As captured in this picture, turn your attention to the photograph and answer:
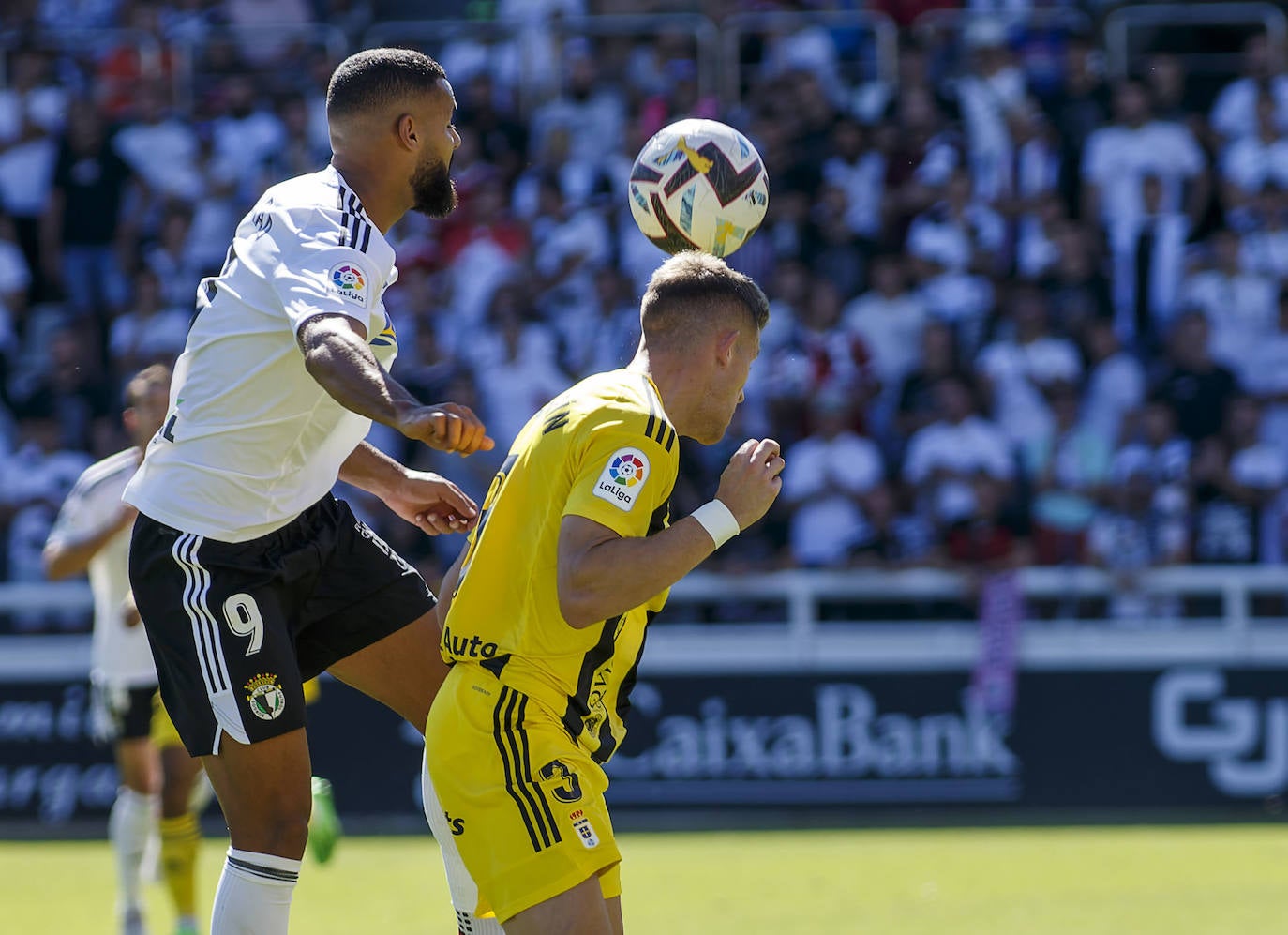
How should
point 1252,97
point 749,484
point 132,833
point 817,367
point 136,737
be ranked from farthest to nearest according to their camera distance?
point 1252,97, point 817,367, point 136,737, point 132,833, point 749,484

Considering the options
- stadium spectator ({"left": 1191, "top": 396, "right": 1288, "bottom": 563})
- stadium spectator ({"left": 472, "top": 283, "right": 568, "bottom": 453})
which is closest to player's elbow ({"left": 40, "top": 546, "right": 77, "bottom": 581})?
stadium spectator ({"left": 472, "top": 283, "right": 568, "bottom": 453})

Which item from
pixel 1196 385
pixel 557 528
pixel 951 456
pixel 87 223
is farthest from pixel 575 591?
pixel 87 223

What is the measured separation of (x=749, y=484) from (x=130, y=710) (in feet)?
15.9

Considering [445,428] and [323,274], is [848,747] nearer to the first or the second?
[323,274]

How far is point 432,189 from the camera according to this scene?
500 centimetres

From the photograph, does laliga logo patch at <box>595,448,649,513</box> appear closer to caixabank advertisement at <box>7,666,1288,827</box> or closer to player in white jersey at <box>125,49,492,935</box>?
player in white jersey at <box>125,49,492,935</box>

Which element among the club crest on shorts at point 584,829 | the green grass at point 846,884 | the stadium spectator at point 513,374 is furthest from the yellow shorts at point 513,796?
the stadium spectator at point 513,374

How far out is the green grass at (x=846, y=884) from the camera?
26.7ft

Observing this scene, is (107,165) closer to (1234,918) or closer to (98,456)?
(98,456)

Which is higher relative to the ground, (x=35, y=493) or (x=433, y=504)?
(x=433, y=504)

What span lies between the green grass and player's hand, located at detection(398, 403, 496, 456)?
448 cm

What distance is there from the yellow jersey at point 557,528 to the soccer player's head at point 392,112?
3.31 ft

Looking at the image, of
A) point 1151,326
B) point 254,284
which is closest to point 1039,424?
point 1151,326

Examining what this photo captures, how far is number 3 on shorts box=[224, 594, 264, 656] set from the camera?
4848 mm
